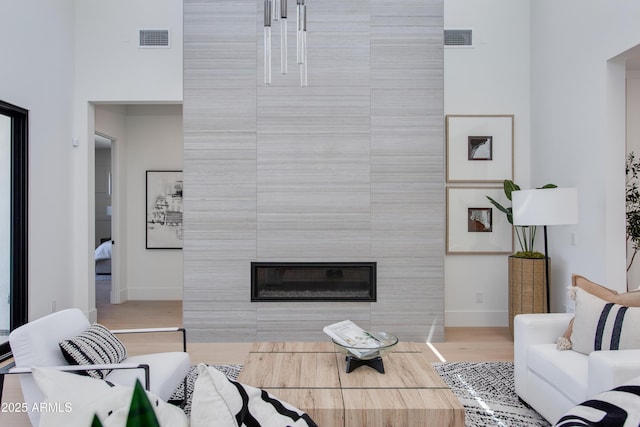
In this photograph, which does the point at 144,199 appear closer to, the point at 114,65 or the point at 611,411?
the point at 114,65

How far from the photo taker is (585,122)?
12.3 feet

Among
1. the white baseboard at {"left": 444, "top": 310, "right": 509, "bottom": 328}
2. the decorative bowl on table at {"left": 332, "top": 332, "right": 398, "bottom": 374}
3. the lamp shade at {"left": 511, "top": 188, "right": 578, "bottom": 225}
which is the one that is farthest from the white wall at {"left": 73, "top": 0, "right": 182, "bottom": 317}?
the white baseboard at {"left": 444, "top": 310, "right": 509, "bottom": 328}

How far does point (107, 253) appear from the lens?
305 inches

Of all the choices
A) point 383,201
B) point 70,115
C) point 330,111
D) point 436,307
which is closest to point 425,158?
point 383,201

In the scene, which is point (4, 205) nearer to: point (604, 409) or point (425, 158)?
point (425, 158)

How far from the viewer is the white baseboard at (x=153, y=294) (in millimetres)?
6230

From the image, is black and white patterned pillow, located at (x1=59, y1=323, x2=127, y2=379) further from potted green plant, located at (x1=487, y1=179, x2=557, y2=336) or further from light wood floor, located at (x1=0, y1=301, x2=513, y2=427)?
potted green plant, located at (x1=487, y1=179, x2=557, y2=336)

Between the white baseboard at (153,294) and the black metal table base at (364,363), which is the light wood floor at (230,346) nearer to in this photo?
the white baseboard at (153,294)

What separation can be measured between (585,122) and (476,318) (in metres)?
2.23

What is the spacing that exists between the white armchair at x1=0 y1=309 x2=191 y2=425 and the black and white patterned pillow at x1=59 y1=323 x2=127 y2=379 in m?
0.06

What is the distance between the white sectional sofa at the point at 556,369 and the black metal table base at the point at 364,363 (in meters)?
0.95

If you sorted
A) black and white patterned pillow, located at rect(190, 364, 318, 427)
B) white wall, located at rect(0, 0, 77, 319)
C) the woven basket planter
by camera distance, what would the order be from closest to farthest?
black and white patterned pillow, located at rect(190, 364, 318, 427)
white wall, located at rect(0, 0, 77, 319)
the woven basket planter

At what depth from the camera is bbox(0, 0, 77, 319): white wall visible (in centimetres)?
388

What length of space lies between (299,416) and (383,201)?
2987 mm
